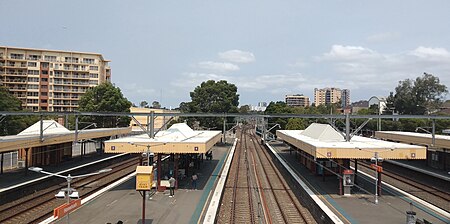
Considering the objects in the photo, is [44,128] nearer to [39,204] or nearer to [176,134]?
[176,134]

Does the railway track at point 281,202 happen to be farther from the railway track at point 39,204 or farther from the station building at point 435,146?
the station building at point 435,146

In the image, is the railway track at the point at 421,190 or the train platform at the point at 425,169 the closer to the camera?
the railway track at the point at 421,190

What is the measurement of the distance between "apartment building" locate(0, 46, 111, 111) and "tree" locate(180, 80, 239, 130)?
32436mm

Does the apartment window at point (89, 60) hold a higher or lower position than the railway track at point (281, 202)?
higher

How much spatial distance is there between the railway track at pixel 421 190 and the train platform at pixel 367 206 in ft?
5.23

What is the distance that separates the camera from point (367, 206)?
69.3 ft

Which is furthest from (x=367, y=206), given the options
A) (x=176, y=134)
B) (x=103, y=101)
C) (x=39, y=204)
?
(x=103, y=101)

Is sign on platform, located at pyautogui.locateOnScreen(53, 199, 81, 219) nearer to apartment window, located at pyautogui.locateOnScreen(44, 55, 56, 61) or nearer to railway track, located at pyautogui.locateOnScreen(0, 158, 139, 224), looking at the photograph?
railway track, located at pyautogui.locateOnScreen(0, 158, 139, 224)

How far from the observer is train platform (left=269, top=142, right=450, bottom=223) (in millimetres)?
18547

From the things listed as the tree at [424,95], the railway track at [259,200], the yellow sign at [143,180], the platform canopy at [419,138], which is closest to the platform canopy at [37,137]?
the yellow sign at [143,180]

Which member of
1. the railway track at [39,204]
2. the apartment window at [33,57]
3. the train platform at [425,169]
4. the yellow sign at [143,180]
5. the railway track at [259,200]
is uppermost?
the apartment window at [33,57]

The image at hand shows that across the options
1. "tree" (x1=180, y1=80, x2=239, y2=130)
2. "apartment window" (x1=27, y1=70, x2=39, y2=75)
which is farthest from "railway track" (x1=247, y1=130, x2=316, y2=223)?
"apartment window" (x1=27, y1=70, x2=39, y2=75)

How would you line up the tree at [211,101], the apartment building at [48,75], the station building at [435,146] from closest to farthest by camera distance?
the station building at [435,146] → the tree at [211,101] → the apartment building at [48,75]

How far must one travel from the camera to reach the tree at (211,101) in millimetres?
65312
